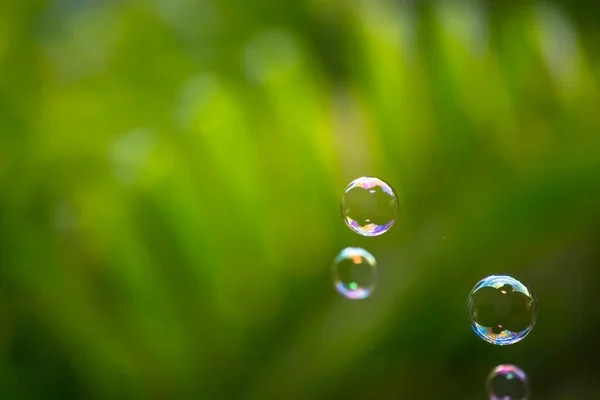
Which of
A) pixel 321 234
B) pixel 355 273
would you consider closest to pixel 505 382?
pixel 355 273

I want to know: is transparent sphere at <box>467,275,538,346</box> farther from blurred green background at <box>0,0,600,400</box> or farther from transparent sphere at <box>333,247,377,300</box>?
blurred green background at <box>0,0,600,400</box>

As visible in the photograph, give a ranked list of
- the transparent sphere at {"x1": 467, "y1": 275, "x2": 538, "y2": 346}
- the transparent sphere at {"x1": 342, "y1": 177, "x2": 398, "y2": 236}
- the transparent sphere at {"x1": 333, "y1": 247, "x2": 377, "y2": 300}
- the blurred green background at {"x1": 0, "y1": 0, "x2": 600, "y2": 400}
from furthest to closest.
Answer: the blurred green background at {"x1": 0, "y1": 0, "x2": 600, "y2": 400} → the transparent sphere at {"x1": 333, "y1": 247, "x2": 377, "y2": 300} → the transparent sphere at {"x1": 342, "y1": 177, "x2": 398, "y2": 236} → the transparent sphere at {"x1": 467, "y1": 275, "x2": 538, "y2": 346}

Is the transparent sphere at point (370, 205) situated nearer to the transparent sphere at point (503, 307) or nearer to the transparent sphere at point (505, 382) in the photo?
the transparent sphere at point (503, 307)

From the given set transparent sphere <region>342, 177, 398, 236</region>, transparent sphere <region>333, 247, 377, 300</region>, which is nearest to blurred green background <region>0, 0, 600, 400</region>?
transparent sphere <region>333, 247, 377, 300</region>

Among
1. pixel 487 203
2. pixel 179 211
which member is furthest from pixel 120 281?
pixel 487 203

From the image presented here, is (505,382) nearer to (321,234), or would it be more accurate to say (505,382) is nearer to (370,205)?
(370,205)

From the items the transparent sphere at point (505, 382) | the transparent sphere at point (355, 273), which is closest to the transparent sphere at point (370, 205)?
the transparent sphere at point (355, 273)

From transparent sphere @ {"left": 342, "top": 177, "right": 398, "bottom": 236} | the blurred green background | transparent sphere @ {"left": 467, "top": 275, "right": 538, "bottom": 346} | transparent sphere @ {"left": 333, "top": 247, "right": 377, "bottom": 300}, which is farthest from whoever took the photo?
the blurred green background
